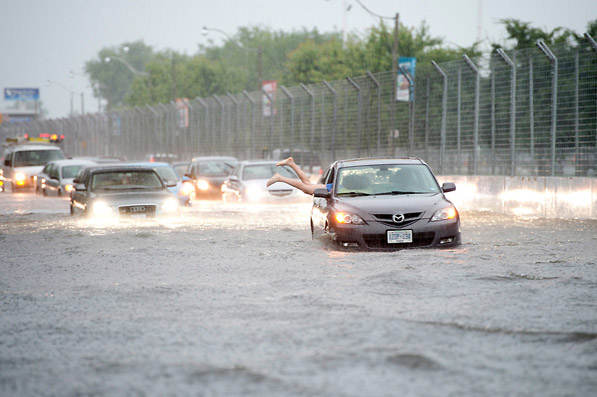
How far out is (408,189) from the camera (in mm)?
14617

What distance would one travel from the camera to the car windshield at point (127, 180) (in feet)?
66.2

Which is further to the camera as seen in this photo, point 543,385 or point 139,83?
point 139,83

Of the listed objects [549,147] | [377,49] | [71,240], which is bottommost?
[71,240]

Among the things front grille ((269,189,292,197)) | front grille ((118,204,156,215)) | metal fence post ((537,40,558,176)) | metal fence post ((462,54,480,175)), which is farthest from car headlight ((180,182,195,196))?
metal fence post ((537,40,558,176))

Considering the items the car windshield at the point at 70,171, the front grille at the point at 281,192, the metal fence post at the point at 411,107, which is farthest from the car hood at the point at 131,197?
the car windshield at the point at 70,171

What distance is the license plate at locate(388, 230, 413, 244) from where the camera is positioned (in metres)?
13.2

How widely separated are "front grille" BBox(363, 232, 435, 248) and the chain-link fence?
24.5 feet

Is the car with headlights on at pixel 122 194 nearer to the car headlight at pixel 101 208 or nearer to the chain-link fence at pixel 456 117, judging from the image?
the car headlight at pixel 101 208

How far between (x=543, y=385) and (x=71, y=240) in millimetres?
11584

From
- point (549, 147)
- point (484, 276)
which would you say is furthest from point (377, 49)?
point (484, 276)

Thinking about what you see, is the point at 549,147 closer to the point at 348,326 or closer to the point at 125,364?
the point at 348,326

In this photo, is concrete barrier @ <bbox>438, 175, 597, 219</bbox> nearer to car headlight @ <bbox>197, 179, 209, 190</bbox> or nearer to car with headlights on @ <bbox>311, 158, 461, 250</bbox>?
car with headlights on @ <bbox>311, 158, 461, 250</bbox>

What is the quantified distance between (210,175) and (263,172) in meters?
5.76

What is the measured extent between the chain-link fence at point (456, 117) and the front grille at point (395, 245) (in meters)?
7.46
